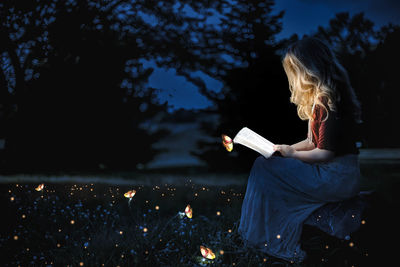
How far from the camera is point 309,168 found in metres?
2.97

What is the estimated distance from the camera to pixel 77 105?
6688mm

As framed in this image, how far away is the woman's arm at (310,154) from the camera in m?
2.90

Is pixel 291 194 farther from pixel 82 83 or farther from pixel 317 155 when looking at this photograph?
pixel 82 83

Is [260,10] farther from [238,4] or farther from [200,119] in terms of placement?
[200,119]

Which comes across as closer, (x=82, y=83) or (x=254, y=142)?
(x=254, y=142)

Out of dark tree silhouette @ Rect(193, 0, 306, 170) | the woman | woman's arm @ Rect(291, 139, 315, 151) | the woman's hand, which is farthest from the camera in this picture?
dark tree silhouette @ Rect(193, 0, 306, 170)

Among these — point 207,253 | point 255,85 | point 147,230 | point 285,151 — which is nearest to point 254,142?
point 285,151

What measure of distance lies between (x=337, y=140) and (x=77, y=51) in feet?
17.6

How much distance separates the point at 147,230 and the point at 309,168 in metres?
1.84

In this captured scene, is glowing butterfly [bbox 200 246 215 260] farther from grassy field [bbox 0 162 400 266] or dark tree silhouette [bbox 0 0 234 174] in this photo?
dark tree silhouette [bbox 0 0 234 174]

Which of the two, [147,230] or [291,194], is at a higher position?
[291,194]

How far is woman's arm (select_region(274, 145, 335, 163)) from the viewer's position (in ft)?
9.53

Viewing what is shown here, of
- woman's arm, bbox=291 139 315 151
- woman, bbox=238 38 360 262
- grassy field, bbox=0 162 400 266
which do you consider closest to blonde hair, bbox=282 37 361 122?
woman, bbox=238 38 360 262

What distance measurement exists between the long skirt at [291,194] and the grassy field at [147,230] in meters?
0.12
